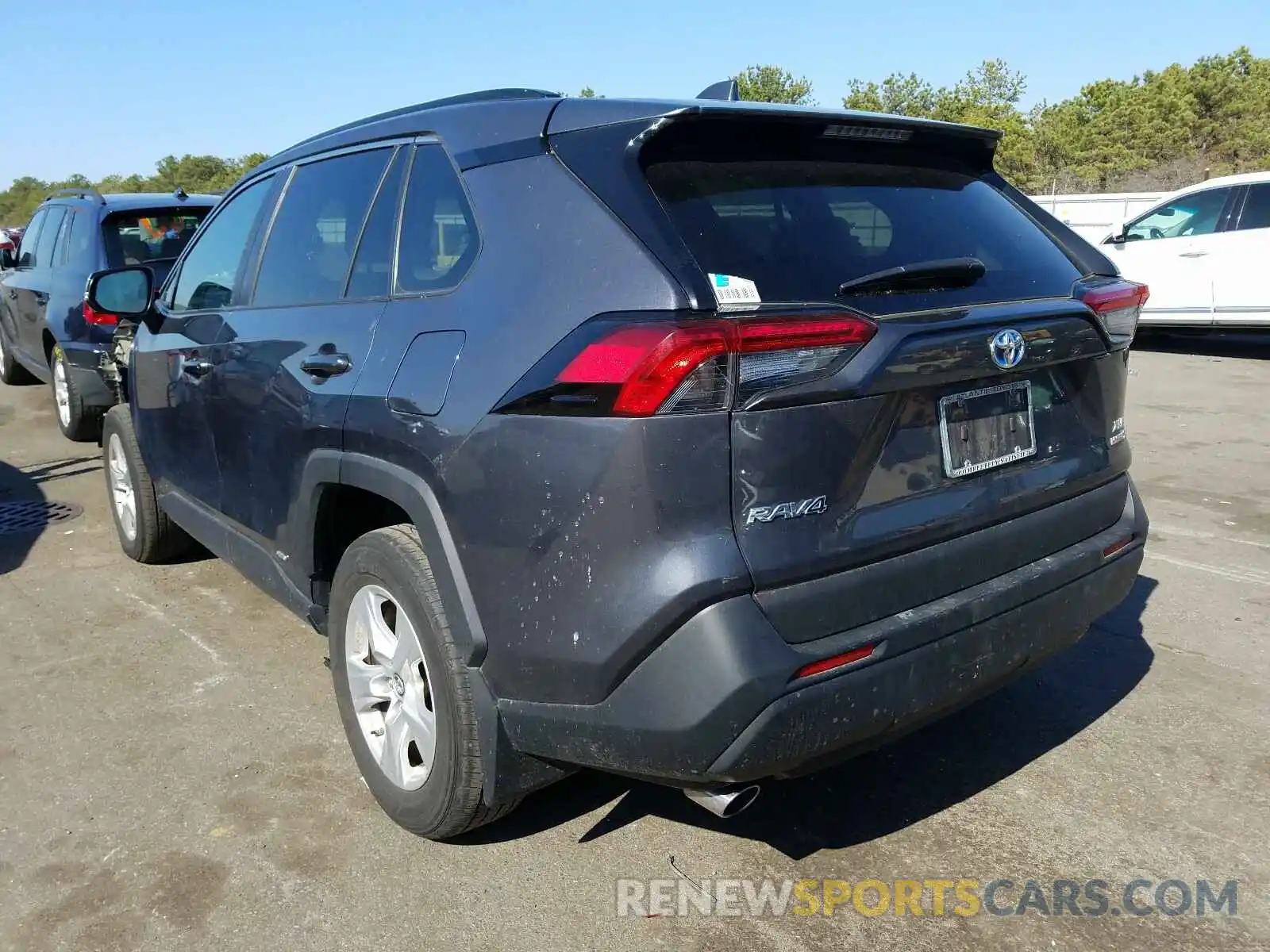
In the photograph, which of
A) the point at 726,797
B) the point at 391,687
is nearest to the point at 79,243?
the point at 391,687

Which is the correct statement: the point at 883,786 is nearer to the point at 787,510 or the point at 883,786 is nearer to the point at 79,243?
the point at 787,510

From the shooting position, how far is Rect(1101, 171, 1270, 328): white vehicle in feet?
35.9

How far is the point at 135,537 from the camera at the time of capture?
5.20 meters

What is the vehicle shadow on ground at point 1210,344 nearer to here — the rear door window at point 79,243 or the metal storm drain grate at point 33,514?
the rear door window at point 79,243

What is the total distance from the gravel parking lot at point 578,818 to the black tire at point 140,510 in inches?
27.3

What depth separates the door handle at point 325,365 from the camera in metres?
2.95

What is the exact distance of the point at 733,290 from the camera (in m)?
2.19

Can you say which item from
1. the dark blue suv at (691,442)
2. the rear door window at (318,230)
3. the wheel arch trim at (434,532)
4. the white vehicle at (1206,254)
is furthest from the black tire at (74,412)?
the white vehicle at (1206,254)

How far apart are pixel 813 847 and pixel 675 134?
1.87m

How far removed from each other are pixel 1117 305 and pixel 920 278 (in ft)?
2.49

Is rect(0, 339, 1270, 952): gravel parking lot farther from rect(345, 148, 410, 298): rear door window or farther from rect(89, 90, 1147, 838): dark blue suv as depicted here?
rect(345, 148, 410, 298): rear door window

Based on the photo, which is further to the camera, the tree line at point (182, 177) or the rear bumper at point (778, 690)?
the tree line at point (182, 177)

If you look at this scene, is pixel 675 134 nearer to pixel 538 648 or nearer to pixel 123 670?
pixel 538 648

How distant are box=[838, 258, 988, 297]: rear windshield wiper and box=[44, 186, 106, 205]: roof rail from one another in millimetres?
6996
